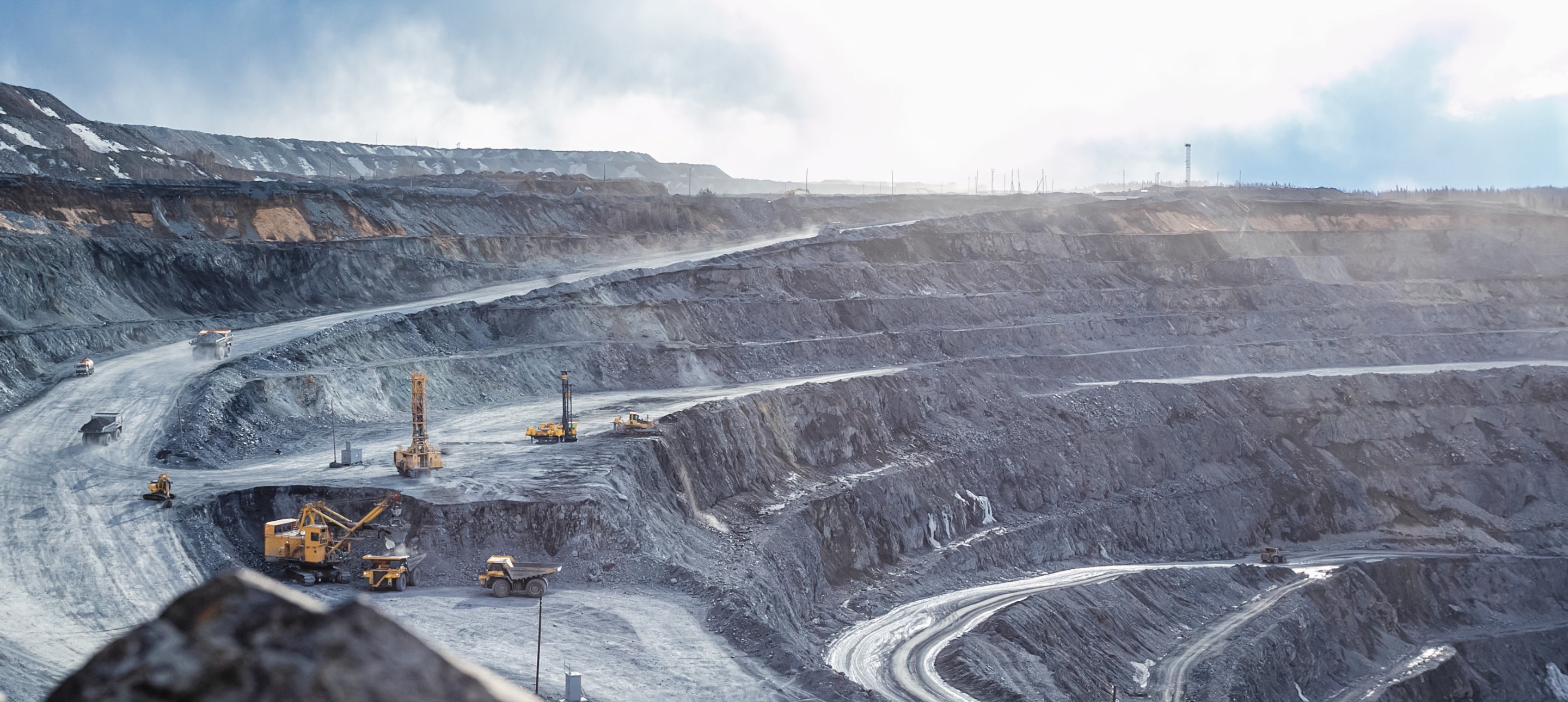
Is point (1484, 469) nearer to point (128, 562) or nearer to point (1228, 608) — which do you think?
point (1228, 608)

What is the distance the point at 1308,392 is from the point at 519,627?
5320cm

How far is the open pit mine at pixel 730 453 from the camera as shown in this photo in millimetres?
26562

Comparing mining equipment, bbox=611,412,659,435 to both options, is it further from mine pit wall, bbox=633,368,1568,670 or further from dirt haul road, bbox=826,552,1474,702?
dirt haul road, bbox=826,552,1474,702

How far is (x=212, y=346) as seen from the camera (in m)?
45.8

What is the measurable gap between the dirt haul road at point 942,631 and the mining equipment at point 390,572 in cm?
1143

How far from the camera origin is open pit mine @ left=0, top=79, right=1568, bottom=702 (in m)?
26.6

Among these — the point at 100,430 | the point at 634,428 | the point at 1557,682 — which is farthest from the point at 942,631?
the point at 1557,682

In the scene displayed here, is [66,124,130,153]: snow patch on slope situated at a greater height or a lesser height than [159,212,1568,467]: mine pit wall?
greater

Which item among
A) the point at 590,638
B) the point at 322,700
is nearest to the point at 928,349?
the point at 590,638

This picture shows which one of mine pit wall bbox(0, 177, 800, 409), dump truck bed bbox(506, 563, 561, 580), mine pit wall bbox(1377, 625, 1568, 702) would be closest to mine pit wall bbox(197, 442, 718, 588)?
dump truck bed bbox(506, 563, 561, 580)

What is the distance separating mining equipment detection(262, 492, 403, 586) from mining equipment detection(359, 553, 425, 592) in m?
0.85

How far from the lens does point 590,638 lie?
25375mm

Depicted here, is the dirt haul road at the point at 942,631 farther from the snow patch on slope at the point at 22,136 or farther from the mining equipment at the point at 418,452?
the snow patch on slope at the point at 22,136

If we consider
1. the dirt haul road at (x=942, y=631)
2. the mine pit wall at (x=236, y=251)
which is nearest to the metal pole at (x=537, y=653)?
the dirt haul road at (x=942, y=631)
